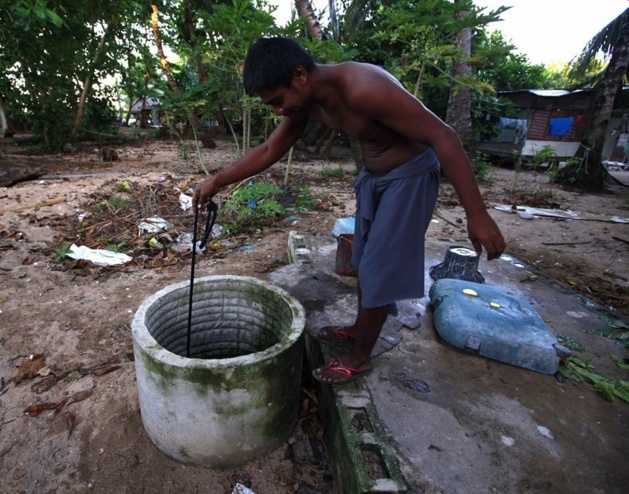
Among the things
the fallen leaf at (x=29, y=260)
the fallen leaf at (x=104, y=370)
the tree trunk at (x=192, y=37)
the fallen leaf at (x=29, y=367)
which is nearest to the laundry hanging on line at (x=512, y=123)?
the tree trunk at (x=192, y=37)

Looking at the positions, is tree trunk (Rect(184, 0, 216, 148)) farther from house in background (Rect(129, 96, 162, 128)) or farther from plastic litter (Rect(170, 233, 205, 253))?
house in background (Rect(129, 96, 162, 128))

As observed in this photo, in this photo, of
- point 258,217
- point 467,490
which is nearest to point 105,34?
point 258,217

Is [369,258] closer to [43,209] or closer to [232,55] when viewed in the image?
[232,55]

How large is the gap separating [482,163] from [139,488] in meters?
9.60

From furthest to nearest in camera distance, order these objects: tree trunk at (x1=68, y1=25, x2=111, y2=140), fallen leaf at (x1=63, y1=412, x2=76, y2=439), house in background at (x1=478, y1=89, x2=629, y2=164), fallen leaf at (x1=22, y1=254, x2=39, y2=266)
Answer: house in background at (x1=478, y1=89, x2=629, y2=164) → tree trunk at (x1=68, y1=25, x2=111, y2=140) → fallen leaf at (x1=22, y1=254, x2=39, y2=266) → fallen leaf at (x1=63, y1=412, x2=76, y2=439)

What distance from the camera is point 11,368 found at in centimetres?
244

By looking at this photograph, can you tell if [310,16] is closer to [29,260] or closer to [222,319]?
[29,260]

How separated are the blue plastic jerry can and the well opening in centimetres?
106

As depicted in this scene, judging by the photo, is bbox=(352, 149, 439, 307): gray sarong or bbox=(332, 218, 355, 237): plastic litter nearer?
bbox=(352, 149, 439, 307): gray sarong

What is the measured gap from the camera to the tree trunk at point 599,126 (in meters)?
8.21

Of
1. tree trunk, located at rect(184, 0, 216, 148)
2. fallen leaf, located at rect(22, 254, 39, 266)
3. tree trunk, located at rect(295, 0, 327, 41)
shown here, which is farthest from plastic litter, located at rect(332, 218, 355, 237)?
tree trunk, located at rect(184, 0, 216, 148)

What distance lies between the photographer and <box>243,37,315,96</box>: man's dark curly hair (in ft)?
4.78

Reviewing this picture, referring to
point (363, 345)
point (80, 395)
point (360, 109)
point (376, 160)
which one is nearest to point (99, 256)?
point (80, 395)

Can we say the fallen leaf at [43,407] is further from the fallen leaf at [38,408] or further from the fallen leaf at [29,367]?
the fallen leaf at [29,367]
